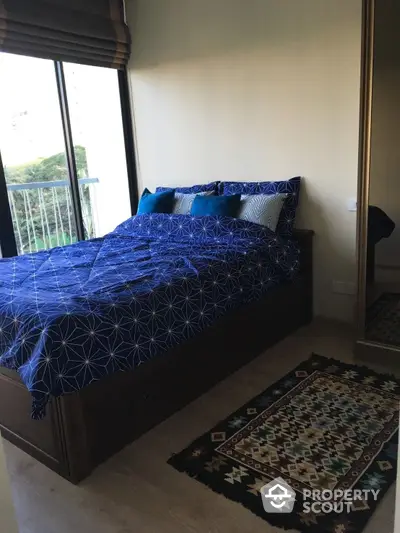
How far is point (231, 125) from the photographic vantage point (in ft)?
11.6

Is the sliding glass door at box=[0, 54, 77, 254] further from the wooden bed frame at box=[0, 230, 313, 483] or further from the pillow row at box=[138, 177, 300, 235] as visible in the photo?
the wooden bed frame at box=[0, 230, 313, 483]

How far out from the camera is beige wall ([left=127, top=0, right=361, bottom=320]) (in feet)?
9.87

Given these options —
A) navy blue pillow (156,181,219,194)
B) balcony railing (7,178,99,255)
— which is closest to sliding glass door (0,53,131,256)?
balcony railing (7,178,99,255)

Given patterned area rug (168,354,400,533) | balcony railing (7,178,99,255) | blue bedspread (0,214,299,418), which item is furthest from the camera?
balcony railing (7,178,99,255)

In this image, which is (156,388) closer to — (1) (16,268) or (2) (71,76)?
(1) (16,268)

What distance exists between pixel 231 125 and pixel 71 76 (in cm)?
148

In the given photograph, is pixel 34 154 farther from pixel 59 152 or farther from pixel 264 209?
pixel 264 209

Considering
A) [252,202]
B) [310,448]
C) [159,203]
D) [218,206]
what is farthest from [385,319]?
[159,203]

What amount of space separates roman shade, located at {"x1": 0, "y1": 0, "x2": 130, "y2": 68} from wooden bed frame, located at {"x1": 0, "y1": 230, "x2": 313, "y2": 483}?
2.46 m

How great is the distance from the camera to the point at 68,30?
350cm

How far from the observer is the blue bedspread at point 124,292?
5.85 ft

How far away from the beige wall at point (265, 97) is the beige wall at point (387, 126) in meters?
0.55

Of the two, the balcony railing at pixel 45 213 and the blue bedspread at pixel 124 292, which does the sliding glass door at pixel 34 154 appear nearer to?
the balcony railing at pixel 45 213

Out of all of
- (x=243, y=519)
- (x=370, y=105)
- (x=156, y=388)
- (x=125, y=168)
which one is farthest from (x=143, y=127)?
(x=243, y=519)
